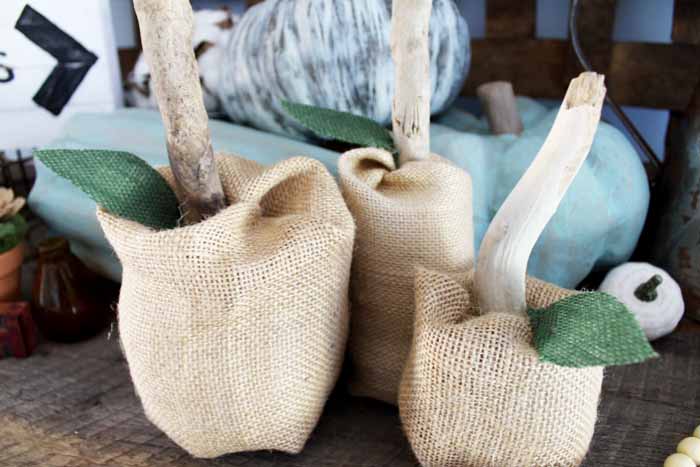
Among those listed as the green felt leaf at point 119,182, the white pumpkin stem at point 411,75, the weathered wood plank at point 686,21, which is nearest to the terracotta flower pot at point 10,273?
the green felt leaf at point 119,182

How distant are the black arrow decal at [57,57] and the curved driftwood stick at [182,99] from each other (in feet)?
1.30

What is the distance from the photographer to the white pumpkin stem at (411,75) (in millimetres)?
484

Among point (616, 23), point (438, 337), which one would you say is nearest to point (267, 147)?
point (438, 337)

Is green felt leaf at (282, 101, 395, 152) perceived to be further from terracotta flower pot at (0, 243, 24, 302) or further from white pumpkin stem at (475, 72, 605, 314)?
terracotta flower pot at (0, 243, 24, 302)

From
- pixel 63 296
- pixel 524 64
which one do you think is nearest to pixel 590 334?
pixel 63 296

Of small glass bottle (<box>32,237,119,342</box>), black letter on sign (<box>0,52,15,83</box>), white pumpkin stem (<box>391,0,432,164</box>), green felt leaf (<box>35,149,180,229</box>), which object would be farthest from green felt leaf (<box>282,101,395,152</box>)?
black letter on sign (<box>0,52,15,83</box>)

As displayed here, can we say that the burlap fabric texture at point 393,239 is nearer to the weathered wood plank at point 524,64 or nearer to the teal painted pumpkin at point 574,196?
the teal painted pumpkin at point 574,196

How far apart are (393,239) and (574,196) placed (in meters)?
0.25

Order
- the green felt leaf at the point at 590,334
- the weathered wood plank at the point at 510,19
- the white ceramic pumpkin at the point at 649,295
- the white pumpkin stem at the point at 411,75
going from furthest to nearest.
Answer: the weathered wood plank at the point at 510,19
the white ceramic pumpkin at the point at 649,295
the white pumpkin stem at the point at 411,75
the green felt leaf at the point at 590,334

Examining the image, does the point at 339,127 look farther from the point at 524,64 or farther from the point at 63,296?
the point at 524,64

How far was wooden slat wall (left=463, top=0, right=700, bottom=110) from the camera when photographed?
2.55ft

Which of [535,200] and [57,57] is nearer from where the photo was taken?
[535,200]

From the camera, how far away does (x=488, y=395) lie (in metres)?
0.40

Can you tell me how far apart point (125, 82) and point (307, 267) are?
606 mm
